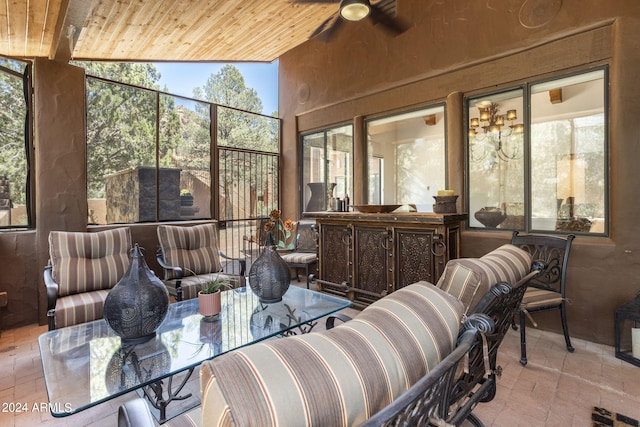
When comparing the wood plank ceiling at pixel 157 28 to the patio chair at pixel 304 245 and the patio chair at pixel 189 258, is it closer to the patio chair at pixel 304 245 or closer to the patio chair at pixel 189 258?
the patio chair at pixel 189 258

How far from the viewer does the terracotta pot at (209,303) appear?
7.13ft

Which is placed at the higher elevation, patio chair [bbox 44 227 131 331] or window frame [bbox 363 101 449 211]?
window frame [bbox 363 101 449 211]

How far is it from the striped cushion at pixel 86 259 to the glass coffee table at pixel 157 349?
102 centimetres

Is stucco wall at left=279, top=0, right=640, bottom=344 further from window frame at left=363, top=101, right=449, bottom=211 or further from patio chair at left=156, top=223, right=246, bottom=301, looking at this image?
patio chair at left=156, top=223, right=246, bottom=301

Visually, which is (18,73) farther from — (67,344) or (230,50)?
(67,344)

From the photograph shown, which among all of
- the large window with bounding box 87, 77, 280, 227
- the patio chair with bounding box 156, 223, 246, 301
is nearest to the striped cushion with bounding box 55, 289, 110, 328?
the patio chair with bounding box 156, 223, 246, 301

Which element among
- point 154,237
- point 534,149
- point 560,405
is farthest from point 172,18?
point 560,405

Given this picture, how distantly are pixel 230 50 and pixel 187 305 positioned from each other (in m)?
4.52

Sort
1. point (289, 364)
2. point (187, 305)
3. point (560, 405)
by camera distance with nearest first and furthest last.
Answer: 1. point (289, 364)
2. point (560, 405)
3. point (187, 305)

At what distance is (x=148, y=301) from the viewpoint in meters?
1.80

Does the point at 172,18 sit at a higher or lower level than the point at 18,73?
higher

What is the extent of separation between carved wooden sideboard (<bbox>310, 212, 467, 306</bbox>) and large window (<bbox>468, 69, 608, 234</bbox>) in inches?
23.1

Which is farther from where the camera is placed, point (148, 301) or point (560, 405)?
point (560, 405)

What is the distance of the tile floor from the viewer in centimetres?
191
